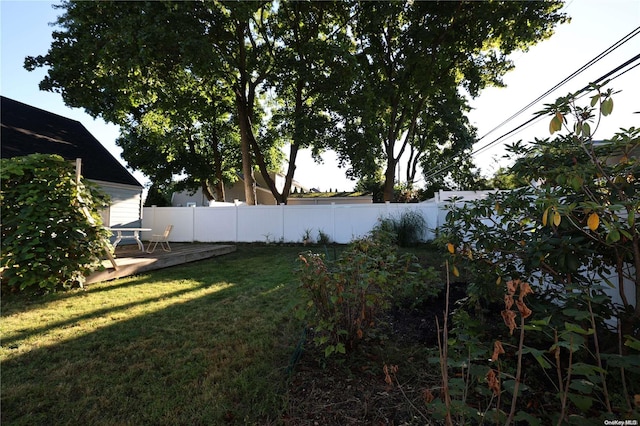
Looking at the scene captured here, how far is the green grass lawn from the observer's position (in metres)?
1.90

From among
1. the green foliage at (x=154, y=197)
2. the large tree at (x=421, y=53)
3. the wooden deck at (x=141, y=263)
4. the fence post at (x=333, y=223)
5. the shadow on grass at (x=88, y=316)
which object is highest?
the large tree at (x=421, y=53)

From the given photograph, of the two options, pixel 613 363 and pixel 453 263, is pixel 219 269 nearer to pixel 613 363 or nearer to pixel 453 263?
pixel 453 263

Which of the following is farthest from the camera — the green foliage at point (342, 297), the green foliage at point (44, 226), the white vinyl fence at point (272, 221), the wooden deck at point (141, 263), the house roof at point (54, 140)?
the white vinyl fence at point (272, 221)

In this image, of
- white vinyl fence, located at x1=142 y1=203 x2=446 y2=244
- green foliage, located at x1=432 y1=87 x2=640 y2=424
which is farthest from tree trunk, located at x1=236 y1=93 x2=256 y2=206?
green foliage, located at x1=432 y1=87 x2=640 y2=424

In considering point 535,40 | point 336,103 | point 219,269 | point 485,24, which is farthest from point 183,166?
point 535,40

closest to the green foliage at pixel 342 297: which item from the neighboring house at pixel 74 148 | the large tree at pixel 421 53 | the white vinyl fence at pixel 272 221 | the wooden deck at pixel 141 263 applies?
the wooden deck at pixel 141 263

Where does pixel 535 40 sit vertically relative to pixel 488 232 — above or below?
above

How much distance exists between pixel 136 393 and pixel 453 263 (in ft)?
8.12

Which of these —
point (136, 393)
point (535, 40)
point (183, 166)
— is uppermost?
point (535, 40)

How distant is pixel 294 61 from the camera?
10.4 metres

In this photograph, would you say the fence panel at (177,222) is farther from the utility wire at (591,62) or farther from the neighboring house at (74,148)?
the utility wire at (591,62)

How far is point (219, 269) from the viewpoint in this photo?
6809mm

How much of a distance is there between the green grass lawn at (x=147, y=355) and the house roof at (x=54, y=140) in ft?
21.8

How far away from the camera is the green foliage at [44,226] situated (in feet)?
14.0
